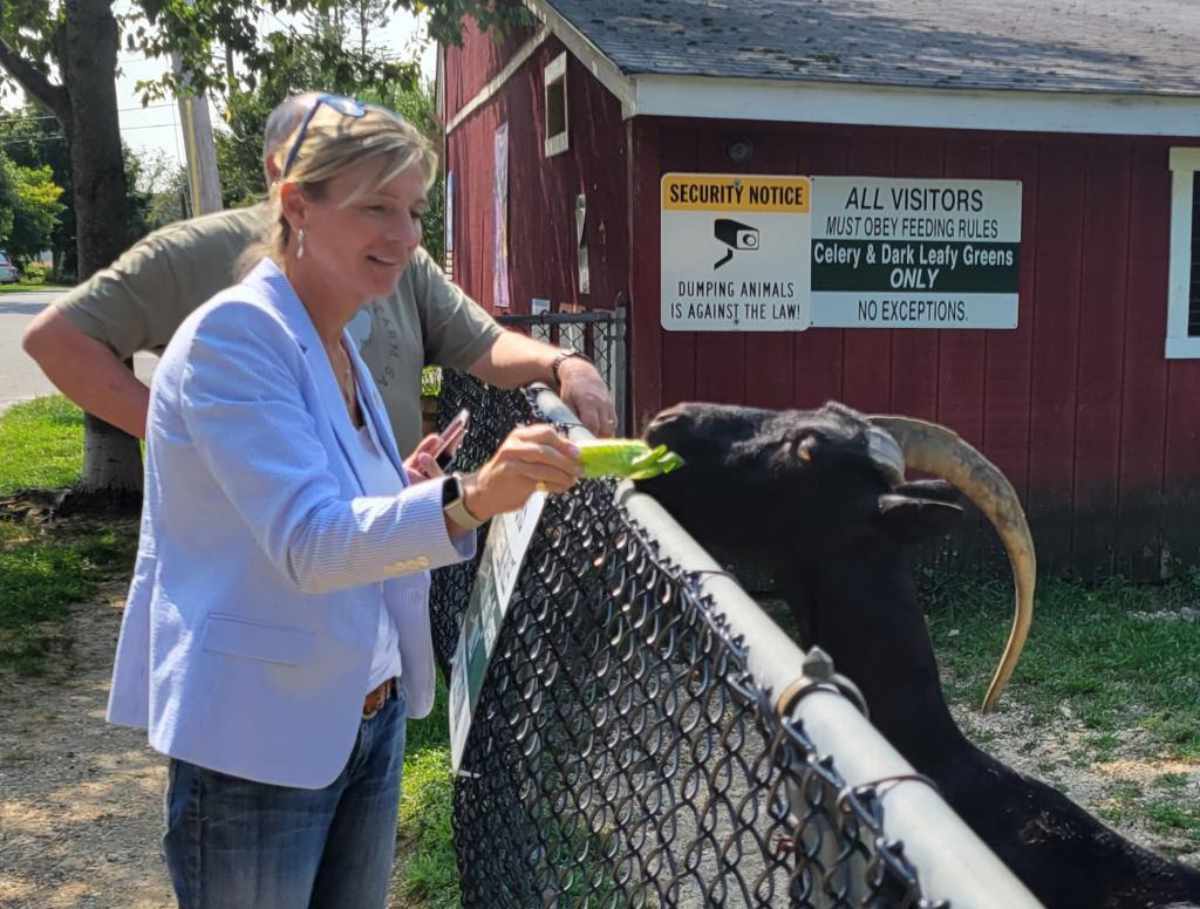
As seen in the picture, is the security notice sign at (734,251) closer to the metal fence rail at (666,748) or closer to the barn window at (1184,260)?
the barn window at (1184,260)

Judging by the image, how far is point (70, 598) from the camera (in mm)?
7652

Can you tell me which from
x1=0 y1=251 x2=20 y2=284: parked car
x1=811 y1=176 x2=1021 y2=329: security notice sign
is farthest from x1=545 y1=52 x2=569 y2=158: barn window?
x1=0 y1=251 x2=20 y2=284: parked car

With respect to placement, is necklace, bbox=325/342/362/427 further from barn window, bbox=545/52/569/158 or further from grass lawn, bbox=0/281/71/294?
grass lawn, bbox=0/281/71/294

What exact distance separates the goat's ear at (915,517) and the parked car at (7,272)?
73.0 meters

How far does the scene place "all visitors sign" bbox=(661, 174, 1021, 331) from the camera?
290 inches

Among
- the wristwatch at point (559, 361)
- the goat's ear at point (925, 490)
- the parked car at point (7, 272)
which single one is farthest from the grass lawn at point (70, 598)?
the parked car at point (7, 272)

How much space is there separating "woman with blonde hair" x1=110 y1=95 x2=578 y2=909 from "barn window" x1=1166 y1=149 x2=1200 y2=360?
23.5ft

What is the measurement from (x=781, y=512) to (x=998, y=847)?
97 cm

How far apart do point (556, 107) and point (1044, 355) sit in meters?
3.97

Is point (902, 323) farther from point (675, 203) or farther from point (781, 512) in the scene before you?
point (781, 512)

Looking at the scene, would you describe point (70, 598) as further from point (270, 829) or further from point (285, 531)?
point (285, 531)

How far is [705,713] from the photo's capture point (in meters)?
1.68

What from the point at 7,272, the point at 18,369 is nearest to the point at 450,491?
the point at 18,369

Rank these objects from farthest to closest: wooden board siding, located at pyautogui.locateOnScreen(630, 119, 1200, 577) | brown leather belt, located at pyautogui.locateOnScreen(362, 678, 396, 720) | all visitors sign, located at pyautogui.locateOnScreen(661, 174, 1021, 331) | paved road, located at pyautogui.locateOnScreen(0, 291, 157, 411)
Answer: paved road, located at pyautogui.locateOnScreen(0, 291, 157, 411) < wooden board siding, located at pyautogui.locateOnScreen(630, 119, 1200, 577) < all visitors sign, located at pyautogui.locateOnScreen(661, 174, 1021, 331) < brown leather belt, located at pyautogui.locateOnScreen(362, 678, 396, 720)
